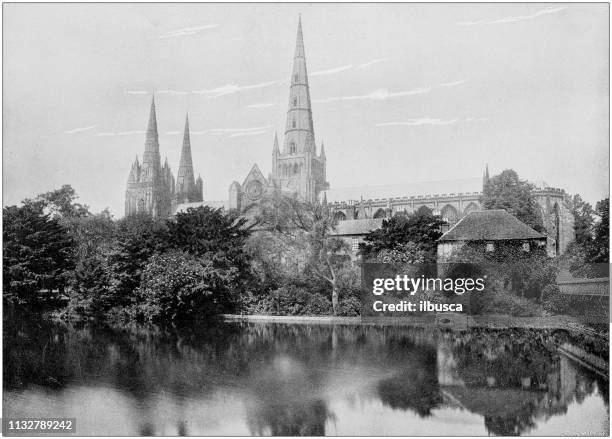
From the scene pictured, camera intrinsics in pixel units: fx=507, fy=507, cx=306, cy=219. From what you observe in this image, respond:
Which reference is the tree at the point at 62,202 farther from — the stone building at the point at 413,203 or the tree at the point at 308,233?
the stone building at the point at 413,203

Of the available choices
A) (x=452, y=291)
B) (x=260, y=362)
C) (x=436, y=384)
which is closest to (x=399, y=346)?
(x=452, y=291)

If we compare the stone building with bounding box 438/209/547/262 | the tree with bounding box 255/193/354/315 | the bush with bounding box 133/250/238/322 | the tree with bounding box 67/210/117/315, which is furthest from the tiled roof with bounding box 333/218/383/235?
the tree with bounding box 67/210/117/315

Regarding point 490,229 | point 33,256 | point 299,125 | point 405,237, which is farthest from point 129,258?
point 299,125

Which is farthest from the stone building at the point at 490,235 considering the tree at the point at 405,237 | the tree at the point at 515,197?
the tree at the point at 515,197

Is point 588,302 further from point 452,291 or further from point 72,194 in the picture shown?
point 72,194

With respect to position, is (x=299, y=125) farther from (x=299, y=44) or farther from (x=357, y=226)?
(x=299, y=44)

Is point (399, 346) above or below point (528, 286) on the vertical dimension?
below

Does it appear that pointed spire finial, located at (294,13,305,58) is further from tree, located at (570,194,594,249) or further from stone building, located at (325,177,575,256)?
stone building, located at (325,177,575,256)
